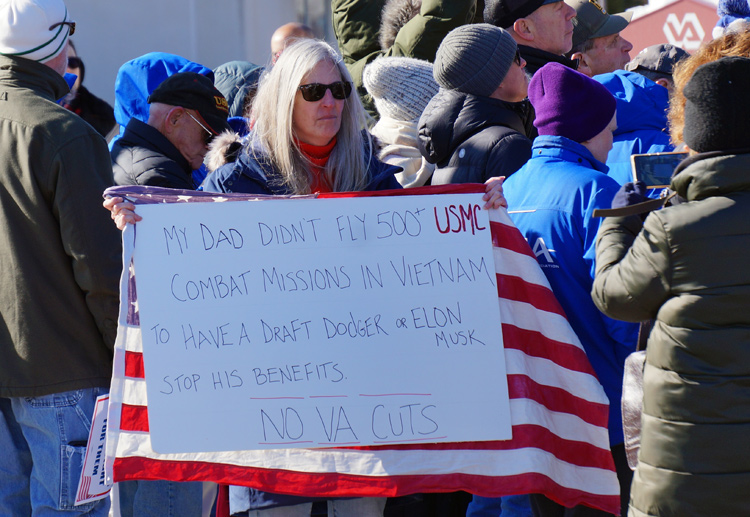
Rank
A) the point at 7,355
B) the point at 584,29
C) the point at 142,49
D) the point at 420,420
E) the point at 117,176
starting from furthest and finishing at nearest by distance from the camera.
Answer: the point at 142,49, the point at 584,29, the point at 117,176, the point at 7,355, the point at 420,420

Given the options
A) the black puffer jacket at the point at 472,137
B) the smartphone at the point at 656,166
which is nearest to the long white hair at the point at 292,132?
the black puffer jacket at the point at 472,137

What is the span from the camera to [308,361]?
2.73m

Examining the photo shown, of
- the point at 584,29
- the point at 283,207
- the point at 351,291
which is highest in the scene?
the point at 584,29

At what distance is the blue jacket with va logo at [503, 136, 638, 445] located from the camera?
3000 mm

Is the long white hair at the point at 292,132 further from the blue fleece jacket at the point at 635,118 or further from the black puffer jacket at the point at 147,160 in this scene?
the blue fleece jacket at the point at 635,118

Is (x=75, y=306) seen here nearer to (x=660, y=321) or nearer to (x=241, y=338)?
(x=241, y=338)

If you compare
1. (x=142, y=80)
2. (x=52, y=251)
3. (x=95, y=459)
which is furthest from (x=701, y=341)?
(x=142, y=80)

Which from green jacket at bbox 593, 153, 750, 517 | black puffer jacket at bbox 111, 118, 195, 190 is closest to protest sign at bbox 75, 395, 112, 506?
black puffer jacket at bbox 111, 118, 195, 190

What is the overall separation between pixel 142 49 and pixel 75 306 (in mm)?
5308

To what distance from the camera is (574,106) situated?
3.17 meters

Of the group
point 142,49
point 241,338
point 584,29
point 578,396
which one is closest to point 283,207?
point 241,338

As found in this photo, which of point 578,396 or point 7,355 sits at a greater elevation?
point 7,355

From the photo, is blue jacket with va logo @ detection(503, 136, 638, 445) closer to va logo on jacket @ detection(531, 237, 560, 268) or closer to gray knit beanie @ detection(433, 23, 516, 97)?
va logo on jacket @ detection(531, 237, 560, 268)

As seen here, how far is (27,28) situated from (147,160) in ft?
3.09
